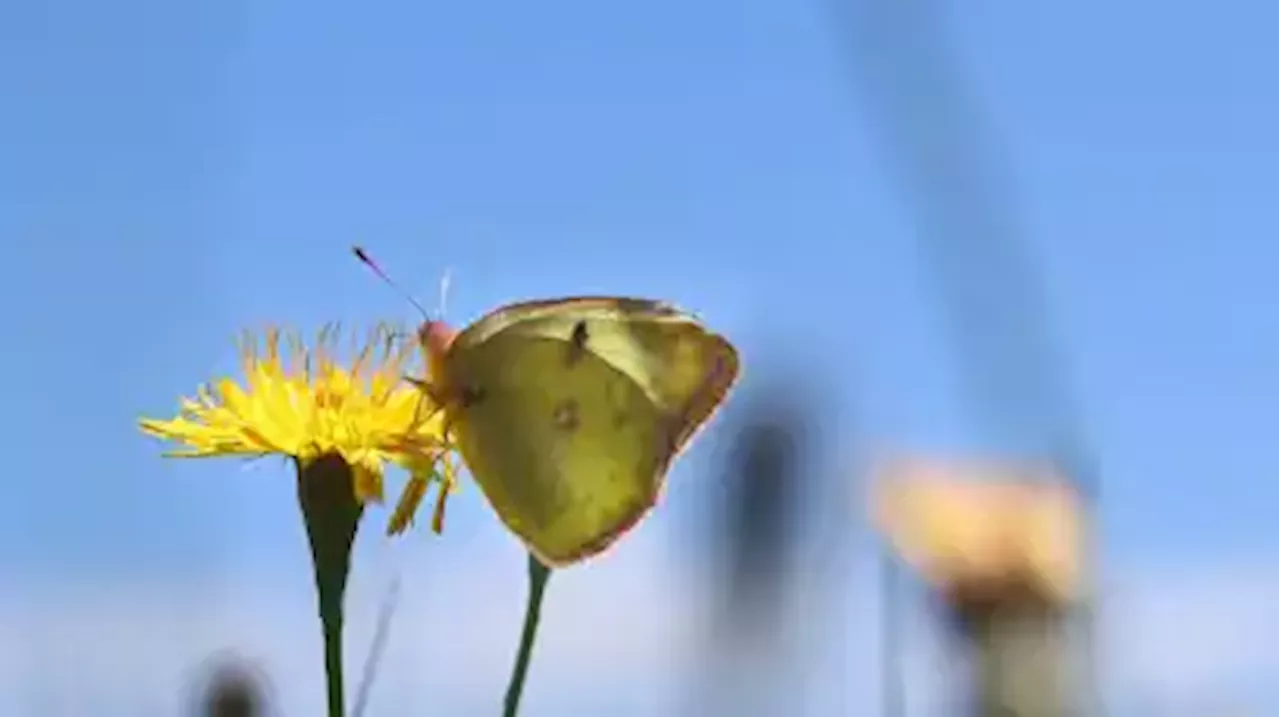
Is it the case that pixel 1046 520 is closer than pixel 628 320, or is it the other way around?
pixel 628 320

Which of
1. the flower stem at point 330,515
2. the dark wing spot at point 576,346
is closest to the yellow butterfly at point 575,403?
the dark wing spot at point 576,346

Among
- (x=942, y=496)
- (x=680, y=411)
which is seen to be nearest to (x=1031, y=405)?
(x=680, y=411)

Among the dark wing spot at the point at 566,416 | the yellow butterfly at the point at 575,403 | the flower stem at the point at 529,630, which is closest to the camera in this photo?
the flower stem at the point at 529,630

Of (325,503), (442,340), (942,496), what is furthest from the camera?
(942,496)

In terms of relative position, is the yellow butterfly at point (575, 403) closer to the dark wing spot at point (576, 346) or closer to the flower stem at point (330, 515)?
the dark wing spot at point (576, 346)

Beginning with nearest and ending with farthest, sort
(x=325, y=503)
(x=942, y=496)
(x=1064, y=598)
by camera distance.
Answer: (x=325, y=503) → (x=1064, y=598) → (x=942, y=496)

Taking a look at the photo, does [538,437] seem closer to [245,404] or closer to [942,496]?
[245,404]
